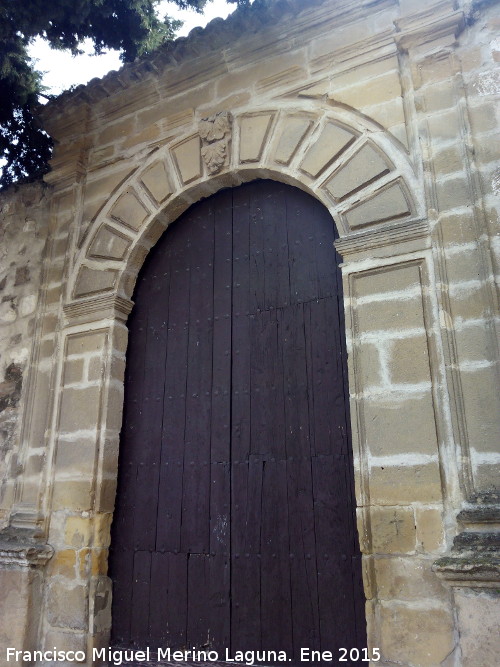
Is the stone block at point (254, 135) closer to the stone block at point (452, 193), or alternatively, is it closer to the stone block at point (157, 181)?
the stone block at point (157, 181)

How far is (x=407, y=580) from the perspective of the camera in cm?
280

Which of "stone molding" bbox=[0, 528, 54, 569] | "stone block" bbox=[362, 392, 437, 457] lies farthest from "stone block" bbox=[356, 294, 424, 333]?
"stone molding" bbox=[0, 528, 54, 569]

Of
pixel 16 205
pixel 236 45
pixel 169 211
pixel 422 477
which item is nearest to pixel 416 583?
pixel 422 477

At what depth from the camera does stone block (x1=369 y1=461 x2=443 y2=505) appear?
2.86m

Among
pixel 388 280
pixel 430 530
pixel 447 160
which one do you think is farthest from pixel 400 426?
pixel 447 160

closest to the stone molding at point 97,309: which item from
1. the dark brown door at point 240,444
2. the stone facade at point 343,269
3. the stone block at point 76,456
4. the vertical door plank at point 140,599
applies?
the stone facade at point 343,269

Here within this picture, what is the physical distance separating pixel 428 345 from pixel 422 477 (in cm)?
66

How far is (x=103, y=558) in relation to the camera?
3.79 metres

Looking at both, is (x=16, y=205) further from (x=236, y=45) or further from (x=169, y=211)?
(x=236, y=45)

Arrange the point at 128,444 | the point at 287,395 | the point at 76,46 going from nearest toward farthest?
the point at 287,395 < the point at 128,444 < the point at 76,46

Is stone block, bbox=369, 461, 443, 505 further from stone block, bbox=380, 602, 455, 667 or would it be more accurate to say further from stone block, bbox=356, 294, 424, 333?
stone block, bbox=356, 294, 424, 333

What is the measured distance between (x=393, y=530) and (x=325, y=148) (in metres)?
2.30

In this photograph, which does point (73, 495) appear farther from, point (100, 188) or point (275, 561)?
point (100, 188)

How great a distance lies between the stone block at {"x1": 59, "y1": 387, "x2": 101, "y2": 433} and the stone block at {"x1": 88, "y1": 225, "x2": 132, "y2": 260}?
1004 millimetres
